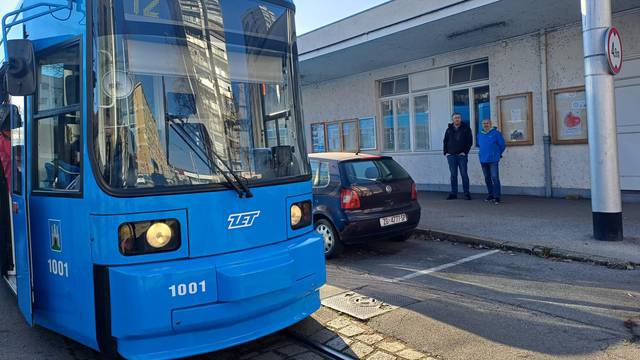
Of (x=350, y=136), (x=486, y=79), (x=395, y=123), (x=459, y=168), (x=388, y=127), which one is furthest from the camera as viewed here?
(x=350, y=136)

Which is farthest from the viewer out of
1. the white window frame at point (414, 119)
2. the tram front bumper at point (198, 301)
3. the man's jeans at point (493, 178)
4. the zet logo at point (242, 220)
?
the white window frame at point (414, 119)

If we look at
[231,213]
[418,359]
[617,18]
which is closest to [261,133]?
[231,213]

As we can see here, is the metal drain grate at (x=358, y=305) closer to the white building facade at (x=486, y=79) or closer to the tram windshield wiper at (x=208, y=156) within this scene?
the tram windshield wiper at (x=208, y=156)

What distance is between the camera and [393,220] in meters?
7.32

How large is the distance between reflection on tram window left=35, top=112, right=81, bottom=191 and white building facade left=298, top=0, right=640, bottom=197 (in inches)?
297

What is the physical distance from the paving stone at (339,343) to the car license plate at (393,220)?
2985 mm

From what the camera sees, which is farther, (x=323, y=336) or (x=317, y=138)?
(x=317, y=138)

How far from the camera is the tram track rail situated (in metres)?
3.98

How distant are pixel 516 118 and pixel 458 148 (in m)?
1.45

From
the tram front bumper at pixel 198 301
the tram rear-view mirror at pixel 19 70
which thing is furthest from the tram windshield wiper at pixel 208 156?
the tram rear-view mirror at pixel 19 70

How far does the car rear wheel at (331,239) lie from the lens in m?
7.27

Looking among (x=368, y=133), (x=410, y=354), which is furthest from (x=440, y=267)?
(x=368, y=133)

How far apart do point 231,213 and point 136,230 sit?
0.65 meters

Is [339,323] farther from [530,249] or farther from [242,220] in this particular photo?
[530,249]
